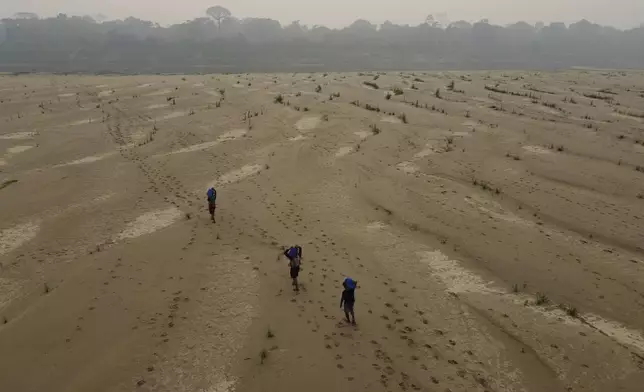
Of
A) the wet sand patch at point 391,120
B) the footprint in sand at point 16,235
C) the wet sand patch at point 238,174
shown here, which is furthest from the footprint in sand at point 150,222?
the wet sand patch at point 391,120

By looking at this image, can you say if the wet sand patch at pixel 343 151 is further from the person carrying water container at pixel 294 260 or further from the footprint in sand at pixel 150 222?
the person carrying water container at pixel 294 260

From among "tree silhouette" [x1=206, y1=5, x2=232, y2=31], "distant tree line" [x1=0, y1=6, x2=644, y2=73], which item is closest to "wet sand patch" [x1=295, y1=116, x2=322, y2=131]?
"distant tree line" [x1=0, y1=6, x2=644, y2=73]

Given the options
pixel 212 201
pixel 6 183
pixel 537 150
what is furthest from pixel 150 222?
pixel 537 150

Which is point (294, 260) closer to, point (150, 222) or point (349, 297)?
point (349, 297)

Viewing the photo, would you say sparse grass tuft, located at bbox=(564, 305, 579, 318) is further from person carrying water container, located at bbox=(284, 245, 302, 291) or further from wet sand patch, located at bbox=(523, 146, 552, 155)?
wet sand patch, located at bbox=(523, 146, 552, 155)

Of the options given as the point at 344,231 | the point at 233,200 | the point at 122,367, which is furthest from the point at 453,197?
the point at 122,367

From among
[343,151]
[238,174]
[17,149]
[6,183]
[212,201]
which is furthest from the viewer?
[17,149]
